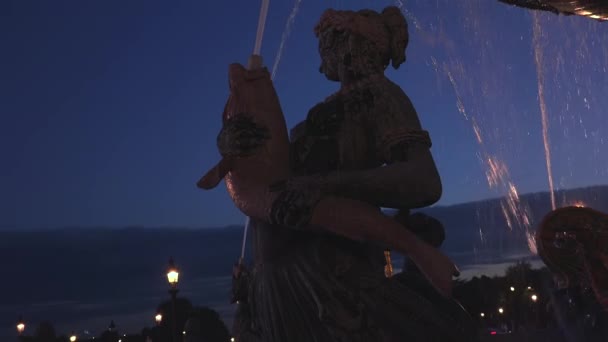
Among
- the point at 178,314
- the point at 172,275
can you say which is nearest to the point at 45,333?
the point at 178,314

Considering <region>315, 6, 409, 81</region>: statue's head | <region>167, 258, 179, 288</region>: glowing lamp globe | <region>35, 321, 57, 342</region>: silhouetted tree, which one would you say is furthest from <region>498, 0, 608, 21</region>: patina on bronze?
<region>35, 321, 57, 342</region>: silhouetted tree

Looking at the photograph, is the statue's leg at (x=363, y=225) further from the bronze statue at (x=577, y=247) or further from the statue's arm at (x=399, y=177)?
the bronze statue at (x=577, y=247)

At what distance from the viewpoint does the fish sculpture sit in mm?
2395

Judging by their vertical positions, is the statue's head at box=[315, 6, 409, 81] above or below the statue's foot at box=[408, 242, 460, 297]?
above

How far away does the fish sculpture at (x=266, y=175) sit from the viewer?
239 cm

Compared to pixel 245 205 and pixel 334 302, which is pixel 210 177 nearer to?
pixel 245 205

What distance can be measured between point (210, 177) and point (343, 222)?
54cm

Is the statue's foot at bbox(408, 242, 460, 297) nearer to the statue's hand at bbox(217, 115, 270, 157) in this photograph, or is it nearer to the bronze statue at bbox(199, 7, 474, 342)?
the bronze statue at bbox(199, 7, 474, 342)

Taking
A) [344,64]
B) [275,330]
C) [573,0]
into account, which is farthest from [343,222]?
[573,0]

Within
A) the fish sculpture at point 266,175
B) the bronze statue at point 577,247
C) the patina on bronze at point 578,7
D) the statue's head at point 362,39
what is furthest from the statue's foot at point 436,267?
the patina on bronze at point 578,7

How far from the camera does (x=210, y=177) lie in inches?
101

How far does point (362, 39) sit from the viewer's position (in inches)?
116

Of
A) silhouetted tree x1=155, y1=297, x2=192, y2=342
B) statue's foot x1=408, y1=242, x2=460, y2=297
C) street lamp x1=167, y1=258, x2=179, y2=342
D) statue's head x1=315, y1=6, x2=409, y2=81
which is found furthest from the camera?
silhouetted tree x1=155, y1=297, x2=192, y2=342

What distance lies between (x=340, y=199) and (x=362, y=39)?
2.76 feet
